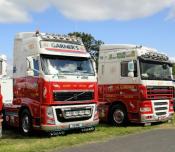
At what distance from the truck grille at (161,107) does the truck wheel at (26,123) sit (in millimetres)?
5654

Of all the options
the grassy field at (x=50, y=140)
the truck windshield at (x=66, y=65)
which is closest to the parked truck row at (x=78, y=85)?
the truck windshield at (x=66, y=65)

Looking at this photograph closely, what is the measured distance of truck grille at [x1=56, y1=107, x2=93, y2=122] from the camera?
14156 millimetres

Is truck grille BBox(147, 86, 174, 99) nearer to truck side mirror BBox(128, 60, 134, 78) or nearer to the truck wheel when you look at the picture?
truck side mirror BBox(128, 60, 134, 78)

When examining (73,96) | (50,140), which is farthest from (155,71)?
(50,140)

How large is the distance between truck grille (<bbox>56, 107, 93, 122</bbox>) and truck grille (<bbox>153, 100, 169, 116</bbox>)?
150 inches

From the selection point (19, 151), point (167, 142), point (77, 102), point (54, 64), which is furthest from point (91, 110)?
point (19, 151)

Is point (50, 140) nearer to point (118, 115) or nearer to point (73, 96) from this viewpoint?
point (73, 96)

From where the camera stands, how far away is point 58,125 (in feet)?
46.1

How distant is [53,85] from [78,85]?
106 cm

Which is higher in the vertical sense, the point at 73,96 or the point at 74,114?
the point at 73,96

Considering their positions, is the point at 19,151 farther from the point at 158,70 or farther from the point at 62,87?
the point at 158,70

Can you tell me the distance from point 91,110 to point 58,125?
5.17 ft

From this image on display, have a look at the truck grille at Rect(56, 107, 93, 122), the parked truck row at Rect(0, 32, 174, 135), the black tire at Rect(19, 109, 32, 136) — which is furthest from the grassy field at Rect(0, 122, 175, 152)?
the truck grille at Rect(56, 107, 93, 122)

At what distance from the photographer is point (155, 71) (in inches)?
693
